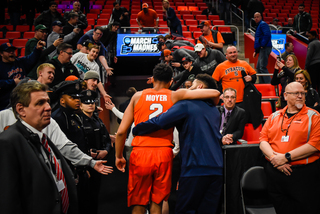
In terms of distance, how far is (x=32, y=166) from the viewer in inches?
74.5

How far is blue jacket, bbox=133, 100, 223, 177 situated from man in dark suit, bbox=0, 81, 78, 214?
95cm

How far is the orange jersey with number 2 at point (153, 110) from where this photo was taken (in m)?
2.98

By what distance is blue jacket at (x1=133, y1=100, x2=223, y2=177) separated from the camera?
2811 mm

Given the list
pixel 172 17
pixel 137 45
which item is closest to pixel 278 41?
pixel 172 17

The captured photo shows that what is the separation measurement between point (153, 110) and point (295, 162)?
5.21 ft

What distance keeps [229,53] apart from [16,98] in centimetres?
412

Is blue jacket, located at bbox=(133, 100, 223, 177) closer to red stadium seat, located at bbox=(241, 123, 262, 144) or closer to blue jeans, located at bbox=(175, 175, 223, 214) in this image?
blue jeans, located at bbox=(175, 175, 223, 214)

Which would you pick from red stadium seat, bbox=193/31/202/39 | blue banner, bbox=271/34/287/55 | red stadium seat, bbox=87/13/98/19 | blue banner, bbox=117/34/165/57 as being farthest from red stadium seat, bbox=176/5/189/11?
blue banner, bbox=271/34/287/55

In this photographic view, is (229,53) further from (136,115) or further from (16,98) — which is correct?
(16,98)

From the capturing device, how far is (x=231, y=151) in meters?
3.27

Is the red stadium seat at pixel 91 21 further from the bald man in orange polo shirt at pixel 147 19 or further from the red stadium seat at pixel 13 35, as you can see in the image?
the red stadium seat at pixel 13 35

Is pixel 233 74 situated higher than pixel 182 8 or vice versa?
pixel 182 8

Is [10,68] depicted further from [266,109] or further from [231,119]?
[266,109]

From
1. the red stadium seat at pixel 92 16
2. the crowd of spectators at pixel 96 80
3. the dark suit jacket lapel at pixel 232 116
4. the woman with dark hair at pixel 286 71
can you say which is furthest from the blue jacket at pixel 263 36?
the red stadium seat at pixel 92 16
